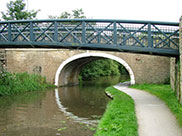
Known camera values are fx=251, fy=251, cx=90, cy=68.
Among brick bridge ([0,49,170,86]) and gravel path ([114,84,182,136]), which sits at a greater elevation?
brick bridge ([0,49,170,86])

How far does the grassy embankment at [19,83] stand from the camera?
14.2 meters

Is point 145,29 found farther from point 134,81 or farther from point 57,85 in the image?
point 57,85

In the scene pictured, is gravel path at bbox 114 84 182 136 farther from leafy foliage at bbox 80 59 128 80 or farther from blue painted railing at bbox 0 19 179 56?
leafy foliage at bbox 80 59 128 80

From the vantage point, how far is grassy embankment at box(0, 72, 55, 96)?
14203 mm

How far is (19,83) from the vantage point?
1554 centimetres

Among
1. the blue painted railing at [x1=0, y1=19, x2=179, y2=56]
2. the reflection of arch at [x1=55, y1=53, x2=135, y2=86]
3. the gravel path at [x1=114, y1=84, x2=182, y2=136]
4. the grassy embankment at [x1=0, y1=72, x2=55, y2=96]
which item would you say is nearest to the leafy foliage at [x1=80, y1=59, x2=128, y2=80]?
the reflection of arch at [x1=55, y1=53, x2=135, y2=86]

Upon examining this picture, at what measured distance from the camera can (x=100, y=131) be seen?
566cm

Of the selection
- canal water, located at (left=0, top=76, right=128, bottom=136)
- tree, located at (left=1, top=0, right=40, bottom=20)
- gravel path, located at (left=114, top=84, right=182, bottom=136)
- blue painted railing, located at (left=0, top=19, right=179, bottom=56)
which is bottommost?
canal water, located at (left=0, top=76, right=128, bottom=136)

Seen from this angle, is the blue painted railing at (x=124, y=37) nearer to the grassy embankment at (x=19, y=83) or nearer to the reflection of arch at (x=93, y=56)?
the grassy embankment at (x=19, y=83)

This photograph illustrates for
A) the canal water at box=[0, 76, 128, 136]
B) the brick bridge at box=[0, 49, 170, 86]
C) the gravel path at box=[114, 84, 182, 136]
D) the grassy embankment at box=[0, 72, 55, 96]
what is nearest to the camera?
the gravel path at box=[114, 84, 182, 136]

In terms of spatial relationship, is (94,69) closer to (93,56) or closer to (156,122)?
(93,56)

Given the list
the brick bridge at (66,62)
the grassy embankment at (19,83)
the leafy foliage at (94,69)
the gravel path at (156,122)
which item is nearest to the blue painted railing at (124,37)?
the gravel path at (156,122)

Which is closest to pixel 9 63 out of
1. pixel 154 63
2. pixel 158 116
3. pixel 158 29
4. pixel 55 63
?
pixel 55 63

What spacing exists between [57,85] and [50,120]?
11551 mm
